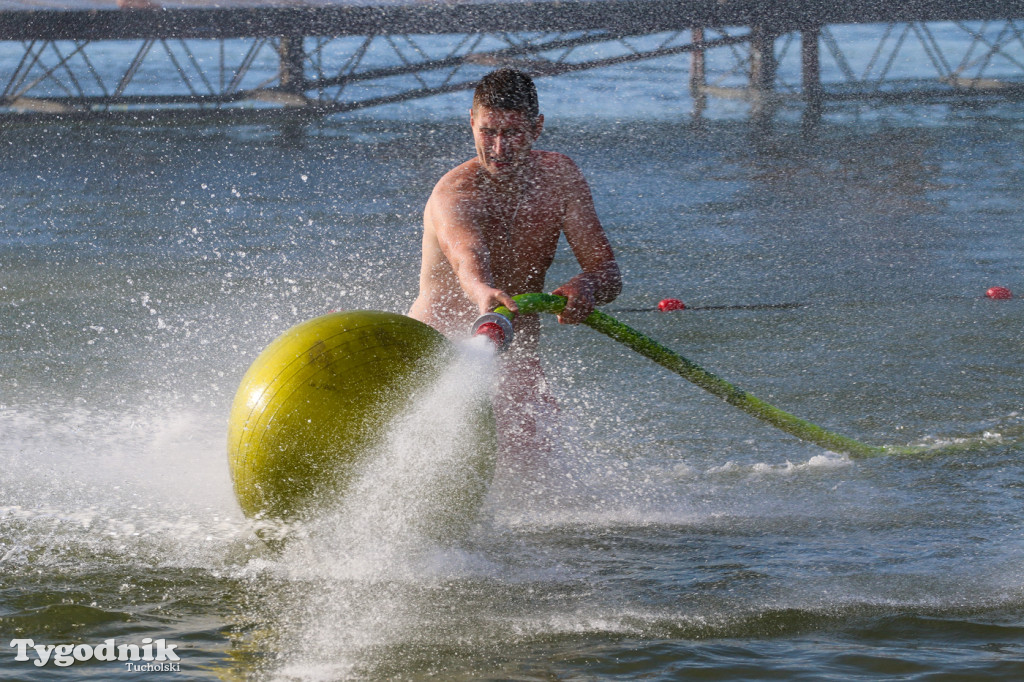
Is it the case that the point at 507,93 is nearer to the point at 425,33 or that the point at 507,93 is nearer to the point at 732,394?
the point at 732,394

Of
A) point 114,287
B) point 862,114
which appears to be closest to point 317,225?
point 114,287

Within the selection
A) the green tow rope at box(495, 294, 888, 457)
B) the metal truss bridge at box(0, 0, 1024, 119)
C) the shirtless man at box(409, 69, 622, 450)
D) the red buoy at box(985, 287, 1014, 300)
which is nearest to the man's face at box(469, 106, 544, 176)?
the shirtless man at box(409, 69, 622, 450)

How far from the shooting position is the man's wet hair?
4578 mm

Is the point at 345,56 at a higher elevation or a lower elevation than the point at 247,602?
higher

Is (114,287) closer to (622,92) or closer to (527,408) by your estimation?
(527,408)

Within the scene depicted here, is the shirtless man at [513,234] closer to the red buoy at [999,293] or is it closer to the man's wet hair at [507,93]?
the man's wet hair at [507,93]

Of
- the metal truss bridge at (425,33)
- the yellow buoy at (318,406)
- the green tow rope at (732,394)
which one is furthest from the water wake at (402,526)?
the metal truss bridge at (425,33)

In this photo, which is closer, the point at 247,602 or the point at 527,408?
the point at 247,602

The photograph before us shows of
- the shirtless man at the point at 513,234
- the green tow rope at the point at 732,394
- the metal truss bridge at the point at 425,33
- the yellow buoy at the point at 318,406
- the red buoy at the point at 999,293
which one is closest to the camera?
the yellow buoy at the point at 318,406

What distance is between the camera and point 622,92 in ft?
76.2

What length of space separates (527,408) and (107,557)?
5.41ft

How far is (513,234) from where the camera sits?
491cm

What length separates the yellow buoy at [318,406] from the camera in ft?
12.5

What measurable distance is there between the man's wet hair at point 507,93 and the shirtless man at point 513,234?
0.06ft
